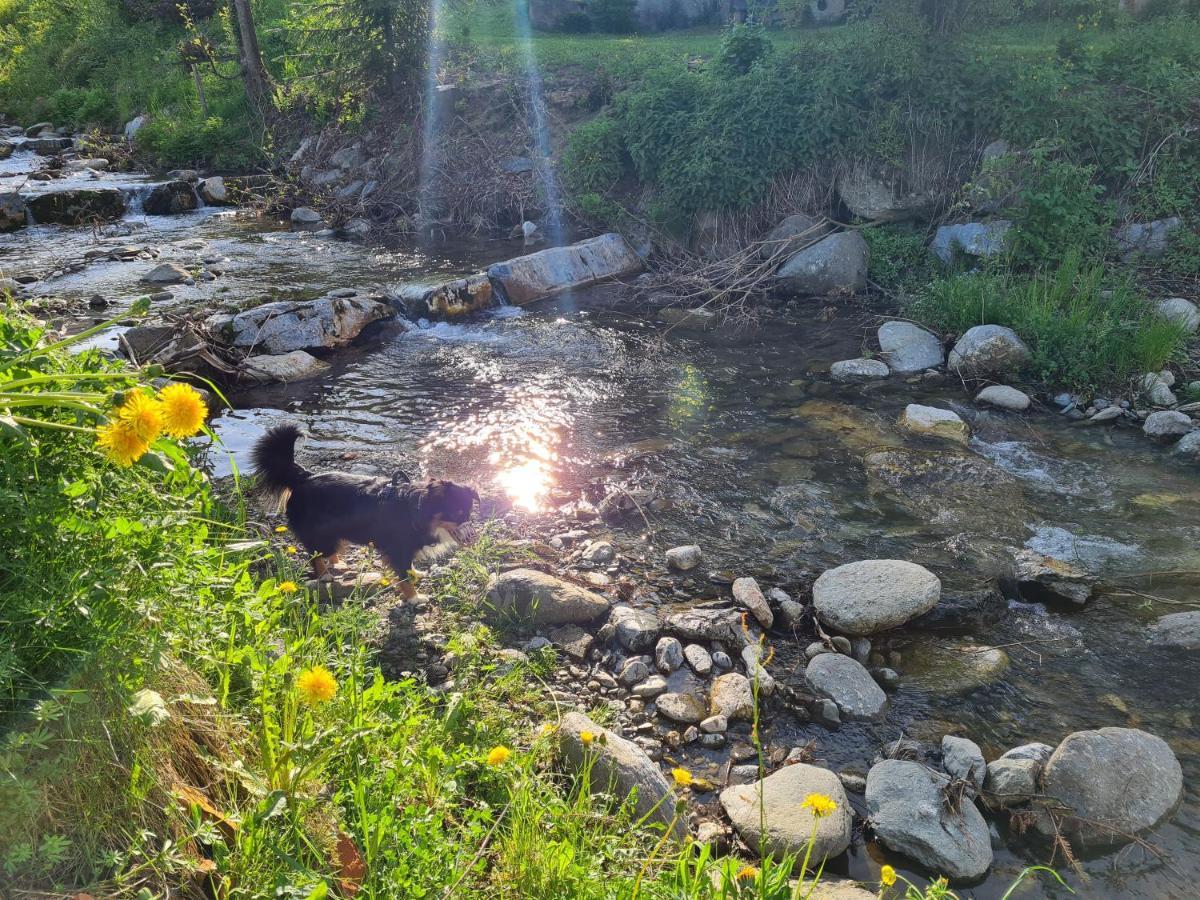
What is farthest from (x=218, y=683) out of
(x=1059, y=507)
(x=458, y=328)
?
(x=458, y=328)

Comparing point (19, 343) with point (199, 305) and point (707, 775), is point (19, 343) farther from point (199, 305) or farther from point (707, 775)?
point (199, 305)

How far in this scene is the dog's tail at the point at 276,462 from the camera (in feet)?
15.6

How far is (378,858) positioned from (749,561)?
3.52 metres

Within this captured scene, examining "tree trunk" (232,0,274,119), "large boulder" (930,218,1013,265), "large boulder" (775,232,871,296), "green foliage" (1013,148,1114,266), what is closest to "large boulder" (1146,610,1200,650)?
"green foliage" (1013,148,1114,266)

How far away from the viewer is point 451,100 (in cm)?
1644

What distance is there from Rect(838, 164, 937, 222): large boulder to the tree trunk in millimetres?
15135

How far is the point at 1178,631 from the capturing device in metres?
4.50

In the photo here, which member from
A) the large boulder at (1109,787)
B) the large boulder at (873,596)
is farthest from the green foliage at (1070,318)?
the large boulder at (1109,787)

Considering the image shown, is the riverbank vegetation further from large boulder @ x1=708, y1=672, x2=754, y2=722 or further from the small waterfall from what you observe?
the small waterfall

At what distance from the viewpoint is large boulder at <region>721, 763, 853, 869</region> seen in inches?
124

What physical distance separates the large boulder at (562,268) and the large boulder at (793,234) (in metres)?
2.06

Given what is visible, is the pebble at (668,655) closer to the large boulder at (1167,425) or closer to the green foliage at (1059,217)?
the large boulder at (1167,425)

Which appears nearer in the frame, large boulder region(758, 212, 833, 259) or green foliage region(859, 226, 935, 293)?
green foliage region(859, 226, 935, 293)

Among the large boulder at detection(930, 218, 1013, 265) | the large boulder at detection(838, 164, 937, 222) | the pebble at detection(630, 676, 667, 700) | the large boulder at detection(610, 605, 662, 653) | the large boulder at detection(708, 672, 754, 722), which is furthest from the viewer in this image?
the large boulder at detection(838, 164, 937, 222)
